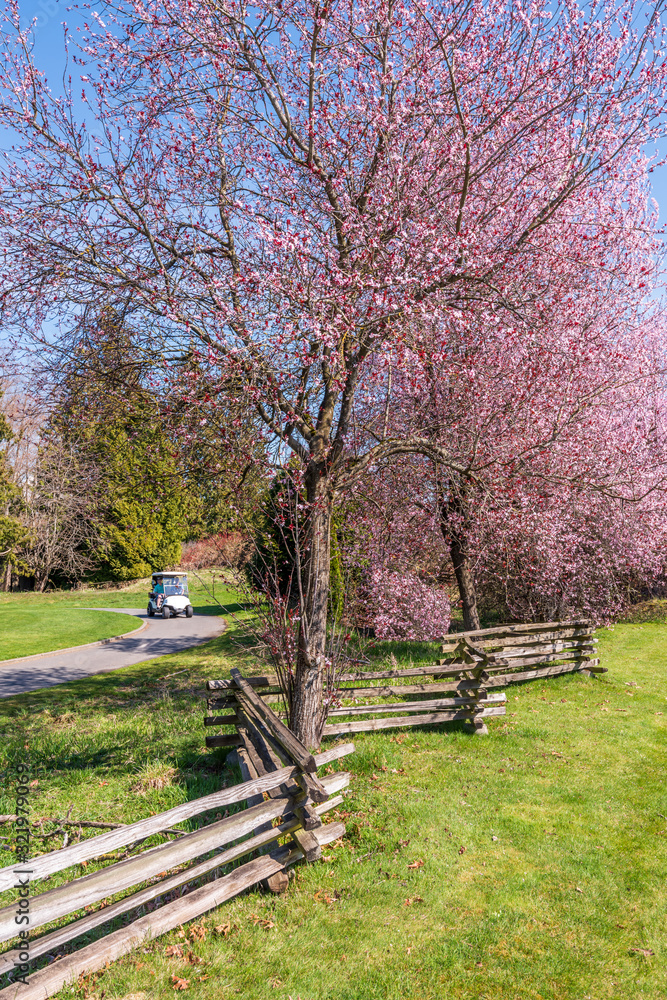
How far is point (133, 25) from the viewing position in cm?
646

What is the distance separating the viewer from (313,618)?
6707 millimetres

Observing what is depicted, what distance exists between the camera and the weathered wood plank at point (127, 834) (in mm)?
3297

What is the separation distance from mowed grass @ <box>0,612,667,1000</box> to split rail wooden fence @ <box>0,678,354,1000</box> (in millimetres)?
235

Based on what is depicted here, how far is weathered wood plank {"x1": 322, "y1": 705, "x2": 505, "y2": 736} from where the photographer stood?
306 inches

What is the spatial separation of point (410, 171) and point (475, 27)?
2.28 metres

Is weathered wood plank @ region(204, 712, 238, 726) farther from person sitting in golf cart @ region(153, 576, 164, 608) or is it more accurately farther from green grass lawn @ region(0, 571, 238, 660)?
person sitting in golf cart @ region(153, 576, 164, 608)

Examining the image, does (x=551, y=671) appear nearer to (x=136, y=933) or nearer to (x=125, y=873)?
(x=136, y=933)

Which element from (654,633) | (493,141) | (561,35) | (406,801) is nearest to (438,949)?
(406,801)

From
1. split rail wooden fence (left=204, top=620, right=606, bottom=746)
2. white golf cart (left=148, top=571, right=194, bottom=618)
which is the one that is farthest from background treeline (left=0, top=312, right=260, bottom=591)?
white golf cart (left=148, top=571, right=194, bottom=618)

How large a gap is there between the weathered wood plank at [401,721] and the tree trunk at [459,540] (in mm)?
3675

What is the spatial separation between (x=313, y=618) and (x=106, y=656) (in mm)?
12501

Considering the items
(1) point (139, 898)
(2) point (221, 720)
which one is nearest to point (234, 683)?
(2) point (221, 720)

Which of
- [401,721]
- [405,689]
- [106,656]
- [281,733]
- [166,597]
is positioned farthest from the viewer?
[166,597]

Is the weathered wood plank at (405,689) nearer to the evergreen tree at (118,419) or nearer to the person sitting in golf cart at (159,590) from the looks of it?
the evergreen tree at (118,419)
